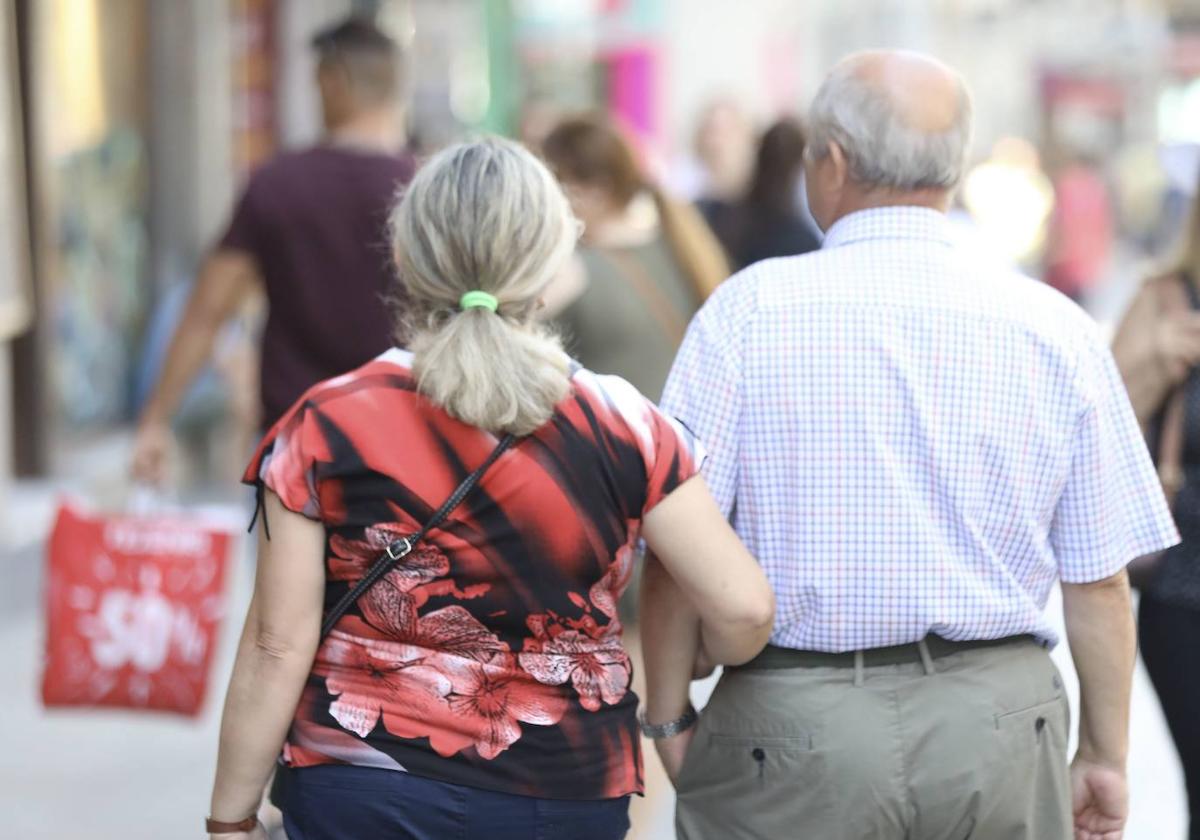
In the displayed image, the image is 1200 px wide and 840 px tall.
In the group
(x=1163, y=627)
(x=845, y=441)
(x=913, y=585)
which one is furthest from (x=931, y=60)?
(x=1163, y=627)

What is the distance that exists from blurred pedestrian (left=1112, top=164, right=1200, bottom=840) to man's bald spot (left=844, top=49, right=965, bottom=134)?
40.0 inches

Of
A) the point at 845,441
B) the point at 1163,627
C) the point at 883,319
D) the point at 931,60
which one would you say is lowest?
the point at 1163,627

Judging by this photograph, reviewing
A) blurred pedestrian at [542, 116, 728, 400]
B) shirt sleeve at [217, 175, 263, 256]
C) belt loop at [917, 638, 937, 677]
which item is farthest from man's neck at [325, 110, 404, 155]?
belt loop at [917, 638, 937, 677]

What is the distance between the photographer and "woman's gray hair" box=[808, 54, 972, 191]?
279cm

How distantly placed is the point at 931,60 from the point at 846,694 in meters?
0.97

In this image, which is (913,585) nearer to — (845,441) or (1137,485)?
(845,441)

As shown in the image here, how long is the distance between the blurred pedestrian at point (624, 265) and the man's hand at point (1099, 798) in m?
2.09

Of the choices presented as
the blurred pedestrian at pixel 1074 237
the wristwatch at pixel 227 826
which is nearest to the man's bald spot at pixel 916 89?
the wristwatch at pixel 227 826

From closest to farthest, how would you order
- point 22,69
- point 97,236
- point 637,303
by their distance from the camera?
point 637,303 < point 22,69 < point 97,236

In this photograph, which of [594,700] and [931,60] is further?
[931,60]

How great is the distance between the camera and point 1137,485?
2.92m

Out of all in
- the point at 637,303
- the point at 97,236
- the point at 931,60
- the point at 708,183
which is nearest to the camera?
the point at 931,60

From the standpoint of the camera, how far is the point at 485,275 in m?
2.56

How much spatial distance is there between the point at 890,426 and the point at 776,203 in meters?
4.32
